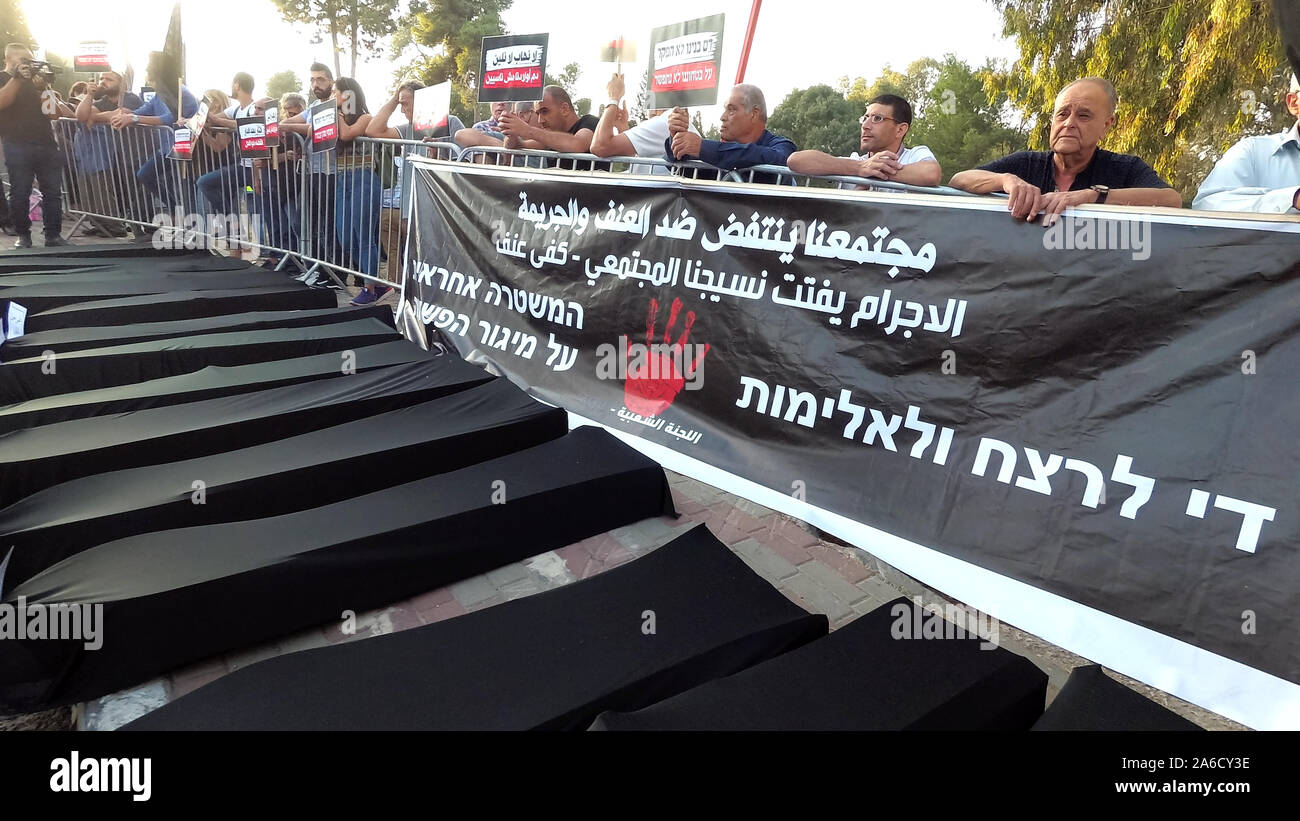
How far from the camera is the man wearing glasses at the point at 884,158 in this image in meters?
3.59

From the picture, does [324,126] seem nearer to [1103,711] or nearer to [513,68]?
[513,68]

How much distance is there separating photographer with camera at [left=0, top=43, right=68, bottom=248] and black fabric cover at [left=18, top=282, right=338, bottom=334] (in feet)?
15.7

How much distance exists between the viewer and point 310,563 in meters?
2.62

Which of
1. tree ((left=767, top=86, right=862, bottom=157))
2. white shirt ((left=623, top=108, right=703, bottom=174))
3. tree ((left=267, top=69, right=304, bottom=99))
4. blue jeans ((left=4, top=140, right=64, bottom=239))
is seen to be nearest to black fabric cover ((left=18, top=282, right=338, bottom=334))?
white shirt ((left=623, top=108, right=703, bottom=174))

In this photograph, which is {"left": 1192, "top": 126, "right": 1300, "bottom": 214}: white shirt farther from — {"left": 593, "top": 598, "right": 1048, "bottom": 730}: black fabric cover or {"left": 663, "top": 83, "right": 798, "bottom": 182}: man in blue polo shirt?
{"left": 593, "top": 598, "right": 1048, "bottom": 730}: black fabric cover

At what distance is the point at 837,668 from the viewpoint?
216 cm

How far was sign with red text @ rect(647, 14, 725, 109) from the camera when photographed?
4922 millimetres

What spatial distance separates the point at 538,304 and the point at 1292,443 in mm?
3850

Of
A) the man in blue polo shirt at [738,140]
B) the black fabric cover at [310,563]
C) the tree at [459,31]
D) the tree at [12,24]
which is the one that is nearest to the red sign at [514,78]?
the man in blue polo shirt at [738,140]

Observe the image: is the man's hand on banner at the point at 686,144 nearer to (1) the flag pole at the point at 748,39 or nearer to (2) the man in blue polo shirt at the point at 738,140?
(2) the man in blue polo shirt at the point at 738,140

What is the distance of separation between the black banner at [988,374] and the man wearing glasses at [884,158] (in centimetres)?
35

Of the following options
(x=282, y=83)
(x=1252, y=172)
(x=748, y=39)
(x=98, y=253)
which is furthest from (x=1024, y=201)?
(x=282, y=83)

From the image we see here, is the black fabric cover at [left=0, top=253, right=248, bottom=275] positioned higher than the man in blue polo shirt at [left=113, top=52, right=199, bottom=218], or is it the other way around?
the man in blue polo shirt at [left=113, top=52, right=199, bottom=218]
